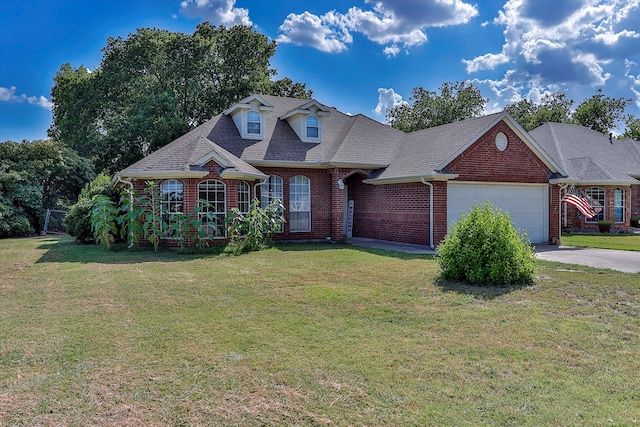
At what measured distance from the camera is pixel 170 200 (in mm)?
15180

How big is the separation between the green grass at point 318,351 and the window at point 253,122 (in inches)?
414

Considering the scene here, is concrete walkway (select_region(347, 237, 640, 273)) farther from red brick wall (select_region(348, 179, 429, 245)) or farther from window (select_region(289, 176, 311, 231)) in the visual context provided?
window (select_region(289, 176, 311, 231))

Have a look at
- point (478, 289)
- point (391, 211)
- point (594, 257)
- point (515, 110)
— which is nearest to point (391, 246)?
point (391, 211)

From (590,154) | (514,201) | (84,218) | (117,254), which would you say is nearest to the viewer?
(117,254)

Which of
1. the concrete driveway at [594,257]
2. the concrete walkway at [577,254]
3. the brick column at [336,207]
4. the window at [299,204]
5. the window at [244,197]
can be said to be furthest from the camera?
the window at [299,204]

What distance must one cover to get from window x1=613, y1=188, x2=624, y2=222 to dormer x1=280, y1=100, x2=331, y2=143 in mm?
16207

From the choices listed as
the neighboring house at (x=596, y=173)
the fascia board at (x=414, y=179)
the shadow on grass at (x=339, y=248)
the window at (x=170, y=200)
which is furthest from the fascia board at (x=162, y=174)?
the neighboring house at (x=596, y=173)

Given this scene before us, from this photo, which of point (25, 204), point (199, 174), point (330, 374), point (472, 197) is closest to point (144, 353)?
point (330, 374)

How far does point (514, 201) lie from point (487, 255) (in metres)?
9.09

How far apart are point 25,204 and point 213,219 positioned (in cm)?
1394

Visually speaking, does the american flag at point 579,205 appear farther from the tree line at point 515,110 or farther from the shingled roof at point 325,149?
the tree line at point 515,110

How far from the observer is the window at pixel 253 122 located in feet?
61.4

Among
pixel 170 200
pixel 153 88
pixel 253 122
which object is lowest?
pixel 170 200

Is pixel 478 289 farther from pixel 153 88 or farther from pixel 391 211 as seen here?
pixel 153 88
